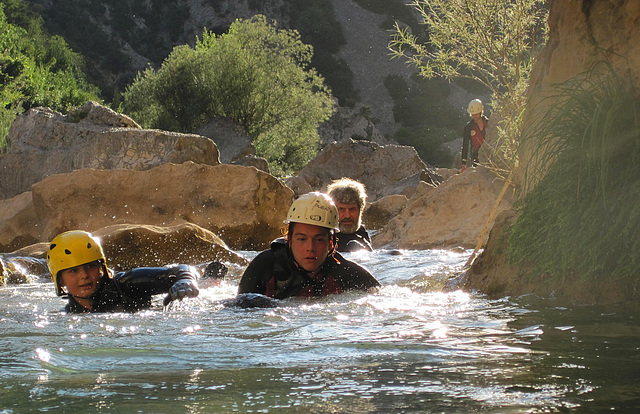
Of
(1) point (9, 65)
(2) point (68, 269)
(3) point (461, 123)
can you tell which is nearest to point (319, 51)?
(3) point (461, 123)

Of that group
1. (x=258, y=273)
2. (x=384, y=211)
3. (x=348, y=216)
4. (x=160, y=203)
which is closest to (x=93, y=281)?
(x=258, y=273)

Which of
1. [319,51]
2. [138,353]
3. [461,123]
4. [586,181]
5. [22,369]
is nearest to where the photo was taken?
[22,369]

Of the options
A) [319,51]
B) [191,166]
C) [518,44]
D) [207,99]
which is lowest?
[191,166]

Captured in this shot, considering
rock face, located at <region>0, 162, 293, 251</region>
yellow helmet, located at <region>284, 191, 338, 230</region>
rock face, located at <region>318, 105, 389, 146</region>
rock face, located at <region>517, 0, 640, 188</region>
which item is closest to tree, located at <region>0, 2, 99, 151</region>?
rock face, located at <region>0, 162, 293, 251</region>

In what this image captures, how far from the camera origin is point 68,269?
18.1ft

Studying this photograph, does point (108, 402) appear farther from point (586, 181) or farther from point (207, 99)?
point (207, 99)

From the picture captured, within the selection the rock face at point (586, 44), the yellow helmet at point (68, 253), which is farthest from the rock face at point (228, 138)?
the yellow helmet at point (68, 253)

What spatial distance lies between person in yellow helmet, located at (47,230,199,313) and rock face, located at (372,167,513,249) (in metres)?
5.54

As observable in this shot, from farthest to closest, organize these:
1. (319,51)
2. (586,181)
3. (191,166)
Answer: (319,51), (191,166), (586,181)

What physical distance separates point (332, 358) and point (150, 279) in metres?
2.85

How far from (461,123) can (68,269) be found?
253ft

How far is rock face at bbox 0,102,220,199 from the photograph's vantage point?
48.3 feet

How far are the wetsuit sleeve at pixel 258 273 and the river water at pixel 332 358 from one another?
23 centimetres

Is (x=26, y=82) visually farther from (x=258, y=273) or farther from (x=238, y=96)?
(x=258, y=273)
